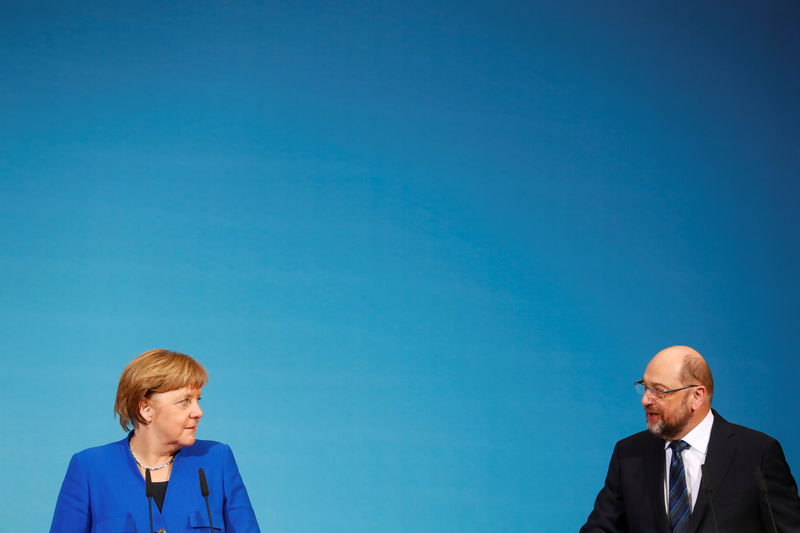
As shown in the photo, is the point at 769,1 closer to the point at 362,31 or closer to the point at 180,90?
the point at 362,31

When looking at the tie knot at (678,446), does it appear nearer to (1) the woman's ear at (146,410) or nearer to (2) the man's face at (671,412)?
(2) the man's face at (671,412)

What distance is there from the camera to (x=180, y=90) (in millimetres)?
3643

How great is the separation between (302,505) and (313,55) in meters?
2.07

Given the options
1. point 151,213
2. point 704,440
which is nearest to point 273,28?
point 151,213

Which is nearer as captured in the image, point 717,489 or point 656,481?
point 717,489

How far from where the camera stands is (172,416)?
8.29 ft

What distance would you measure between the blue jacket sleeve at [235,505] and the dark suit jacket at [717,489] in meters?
1.15

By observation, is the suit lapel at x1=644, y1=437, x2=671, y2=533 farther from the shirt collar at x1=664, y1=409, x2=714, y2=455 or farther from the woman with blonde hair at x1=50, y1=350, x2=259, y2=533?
the woman with blonde hair at x1=50, y1=350, x2=259, y2=533

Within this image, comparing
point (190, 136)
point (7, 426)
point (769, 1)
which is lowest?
point (7, 426)

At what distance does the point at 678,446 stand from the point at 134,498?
1787 mm

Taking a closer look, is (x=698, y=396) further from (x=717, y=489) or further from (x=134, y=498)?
(x=134, y=498)

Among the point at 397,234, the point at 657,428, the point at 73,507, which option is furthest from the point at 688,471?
the point at 73,507

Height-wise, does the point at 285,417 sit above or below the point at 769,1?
below

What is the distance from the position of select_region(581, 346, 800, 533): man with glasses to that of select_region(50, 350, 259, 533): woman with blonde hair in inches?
49.7
